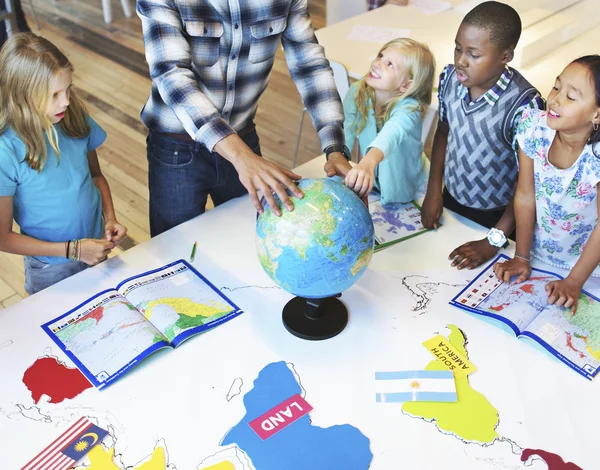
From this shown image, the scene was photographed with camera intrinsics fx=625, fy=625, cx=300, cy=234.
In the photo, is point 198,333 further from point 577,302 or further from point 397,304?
point 577,302

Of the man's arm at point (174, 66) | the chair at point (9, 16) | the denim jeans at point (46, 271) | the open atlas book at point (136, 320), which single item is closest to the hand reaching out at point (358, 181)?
the man's arm at point (174, 66)

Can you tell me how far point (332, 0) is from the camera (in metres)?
5.07

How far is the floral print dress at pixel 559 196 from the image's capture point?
1.73 meters

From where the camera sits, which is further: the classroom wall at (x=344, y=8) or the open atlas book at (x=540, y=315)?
the classroom wall at (x=344, y=8)

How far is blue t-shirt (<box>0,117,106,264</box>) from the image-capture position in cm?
176

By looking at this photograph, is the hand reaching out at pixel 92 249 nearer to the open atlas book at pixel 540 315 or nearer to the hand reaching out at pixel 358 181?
the hand reaching out at pixel 358 181

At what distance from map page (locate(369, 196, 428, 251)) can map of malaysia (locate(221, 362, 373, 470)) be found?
2.29 ft

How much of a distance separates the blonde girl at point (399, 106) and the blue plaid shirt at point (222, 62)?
0.71 feet

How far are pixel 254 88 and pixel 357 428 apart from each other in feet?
3.81

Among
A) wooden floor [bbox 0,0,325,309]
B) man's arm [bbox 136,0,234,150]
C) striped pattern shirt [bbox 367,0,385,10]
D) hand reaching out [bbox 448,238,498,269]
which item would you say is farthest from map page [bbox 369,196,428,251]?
striped pattern shirt [bbox 367,0,385,10]

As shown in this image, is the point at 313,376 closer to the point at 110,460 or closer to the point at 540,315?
the point at 110,460

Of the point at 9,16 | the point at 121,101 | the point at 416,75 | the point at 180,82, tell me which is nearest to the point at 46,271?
the point at 180,82

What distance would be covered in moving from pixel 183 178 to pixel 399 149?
748 mm

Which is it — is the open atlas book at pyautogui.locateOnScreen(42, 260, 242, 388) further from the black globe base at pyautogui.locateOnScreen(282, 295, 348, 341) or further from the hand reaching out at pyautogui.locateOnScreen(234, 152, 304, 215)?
the hand reaching out at pyautogui.locateOnScreen(234, 152, 304, 215)
